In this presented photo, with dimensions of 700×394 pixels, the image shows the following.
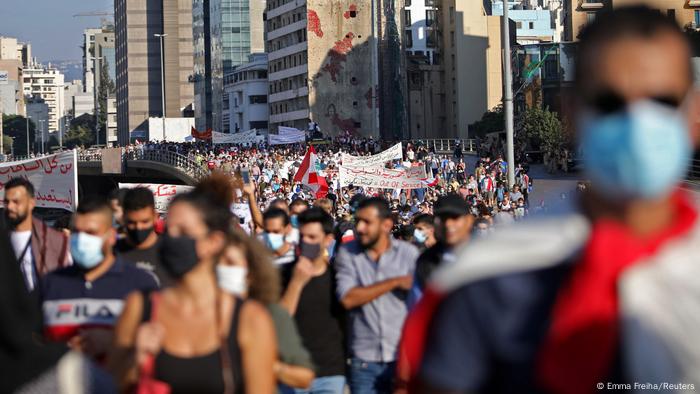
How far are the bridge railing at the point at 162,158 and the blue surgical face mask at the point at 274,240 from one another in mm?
51817

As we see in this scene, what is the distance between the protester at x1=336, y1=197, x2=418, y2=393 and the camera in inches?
275

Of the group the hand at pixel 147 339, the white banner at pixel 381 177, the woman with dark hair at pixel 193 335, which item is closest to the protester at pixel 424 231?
the woman with dark hair at pixel 193 335

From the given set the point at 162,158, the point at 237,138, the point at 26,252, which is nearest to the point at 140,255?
the point at 26,252

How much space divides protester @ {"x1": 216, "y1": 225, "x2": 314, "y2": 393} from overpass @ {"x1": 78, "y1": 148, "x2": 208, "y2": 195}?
62.0 m

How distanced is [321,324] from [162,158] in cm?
7595

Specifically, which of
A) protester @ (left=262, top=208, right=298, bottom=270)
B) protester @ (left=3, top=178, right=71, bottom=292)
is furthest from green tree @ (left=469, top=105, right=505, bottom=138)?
protester @ (left=3, top=178, right=71, bottom=292)

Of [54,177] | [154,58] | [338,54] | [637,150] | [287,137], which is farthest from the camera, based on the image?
[154,58]

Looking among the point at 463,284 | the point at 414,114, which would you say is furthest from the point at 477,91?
the point at 463,284

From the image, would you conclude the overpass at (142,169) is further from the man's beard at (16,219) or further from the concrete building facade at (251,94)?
the man's beard at (16,219)

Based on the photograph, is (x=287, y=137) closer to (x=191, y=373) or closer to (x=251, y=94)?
(x=251, y=94)

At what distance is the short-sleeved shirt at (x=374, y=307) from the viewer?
23.0 feet

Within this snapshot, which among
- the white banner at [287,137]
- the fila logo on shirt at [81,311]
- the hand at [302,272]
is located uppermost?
the white banner at [287,137]

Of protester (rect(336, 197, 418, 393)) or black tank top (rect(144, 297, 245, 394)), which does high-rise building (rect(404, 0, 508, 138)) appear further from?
black tank top (rect(144, 297, 245, 394))

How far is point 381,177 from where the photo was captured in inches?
1096
